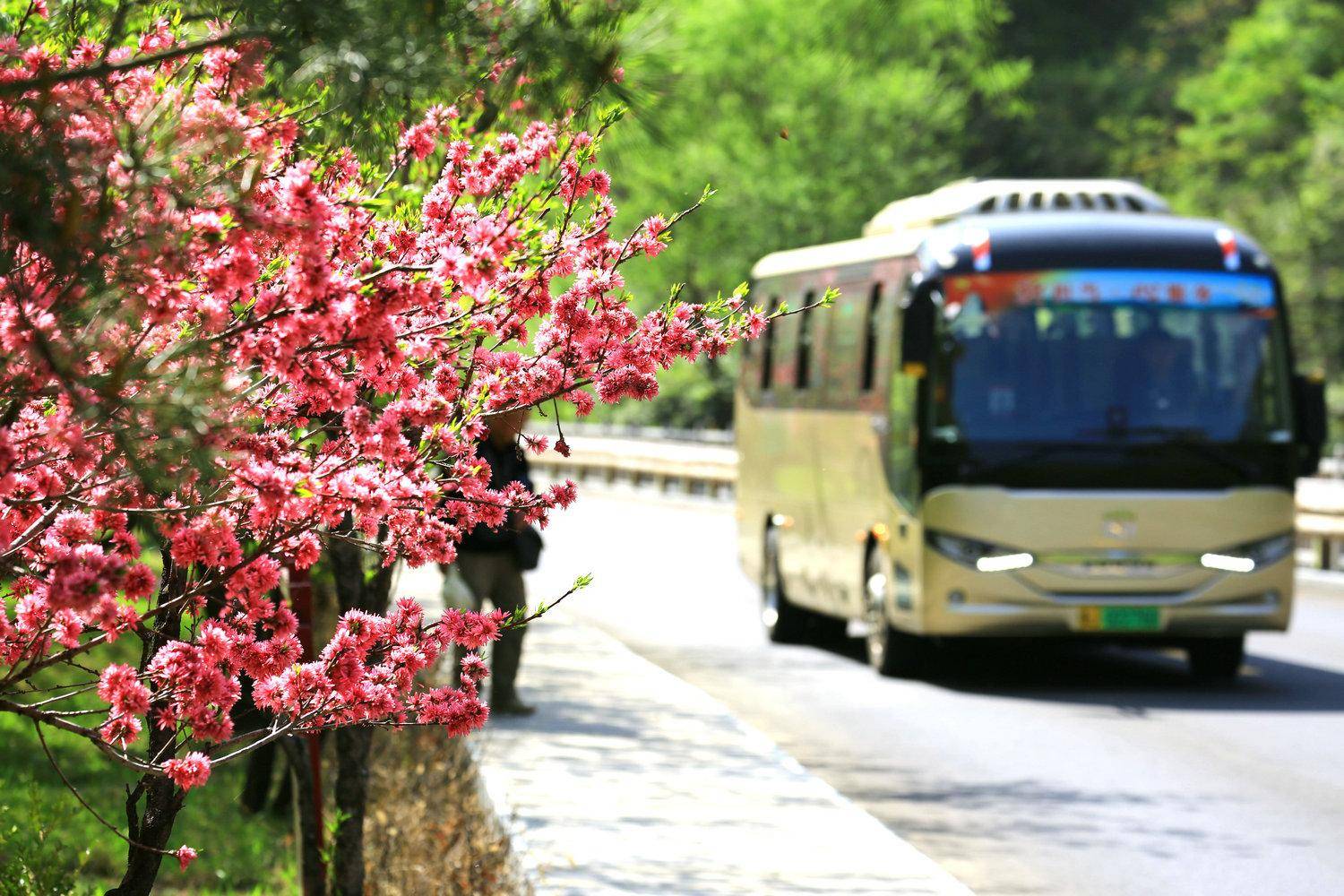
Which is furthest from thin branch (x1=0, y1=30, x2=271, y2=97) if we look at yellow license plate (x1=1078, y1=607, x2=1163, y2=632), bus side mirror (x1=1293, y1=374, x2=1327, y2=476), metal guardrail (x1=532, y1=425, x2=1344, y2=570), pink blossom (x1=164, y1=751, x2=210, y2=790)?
metal guardrail (x1=532, y1=425, x2=1344, y2=570)

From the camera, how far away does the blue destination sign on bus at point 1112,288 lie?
14.6m

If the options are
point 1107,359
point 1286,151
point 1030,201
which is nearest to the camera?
point 1107,359

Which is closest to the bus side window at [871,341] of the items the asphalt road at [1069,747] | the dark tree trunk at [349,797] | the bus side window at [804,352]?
the bus side window at [804,352]

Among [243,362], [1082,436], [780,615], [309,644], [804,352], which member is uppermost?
[804,352]

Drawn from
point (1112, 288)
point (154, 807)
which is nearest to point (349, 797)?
point (154, 807)

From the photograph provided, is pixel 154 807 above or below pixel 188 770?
below

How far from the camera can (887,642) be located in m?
15.4

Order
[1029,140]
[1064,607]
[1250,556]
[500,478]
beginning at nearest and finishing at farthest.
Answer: [500,478] → [1064,607] → [1250,556] → [1029,140]

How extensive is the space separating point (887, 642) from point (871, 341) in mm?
2022

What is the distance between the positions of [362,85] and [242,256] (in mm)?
1048

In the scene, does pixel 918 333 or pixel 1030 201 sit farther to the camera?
pixel 1030 201

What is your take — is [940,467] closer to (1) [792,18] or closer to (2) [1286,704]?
(2) [1286,704]

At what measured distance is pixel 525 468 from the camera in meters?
12.0

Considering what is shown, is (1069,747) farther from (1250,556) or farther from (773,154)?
(773,154)
